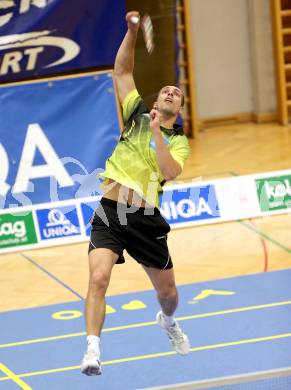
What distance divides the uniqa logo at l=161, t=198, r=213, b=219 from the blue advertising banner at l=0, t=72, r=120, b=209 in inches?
29.2

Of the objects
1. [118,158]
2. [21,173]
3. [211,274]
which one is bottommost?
[211,274]

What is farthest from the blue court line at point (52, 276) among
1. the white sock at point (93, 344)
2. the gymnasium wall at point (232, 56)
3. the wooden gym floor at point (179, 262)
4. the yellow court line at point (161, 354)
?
the gymnasium wall at point (232, 56)

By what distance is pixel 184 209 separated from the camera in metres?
10.4

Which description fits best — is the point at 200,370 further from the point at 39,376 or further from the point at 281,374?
the point at 281,374

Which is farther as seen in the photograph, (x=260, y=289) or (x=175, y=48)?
(x=175, y=48)

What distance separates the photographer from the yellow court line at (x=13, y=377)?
692 cm

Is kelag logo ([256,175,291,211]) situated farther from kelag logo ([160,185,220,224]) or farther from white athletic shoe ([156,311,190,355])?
white athletic shoe ([156,311,190,355])

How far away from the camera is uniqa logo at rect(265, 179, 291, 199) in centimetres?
1048

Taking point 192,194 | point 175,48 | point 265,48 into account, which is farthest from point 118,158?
point 265,48

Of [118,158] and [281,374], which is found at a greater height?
[118,158]

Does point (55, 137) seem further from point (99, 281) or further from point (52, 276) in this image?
point (99, 281)

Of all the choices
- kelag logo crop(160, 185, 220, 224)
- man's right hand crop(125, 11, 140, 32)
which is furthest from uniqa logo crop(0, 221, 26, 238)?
man's right hand crop(125, 11, 140, 32)

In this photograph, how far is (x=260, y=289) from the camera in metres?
8.56

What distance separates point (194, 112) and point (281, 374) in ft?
30.7
